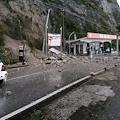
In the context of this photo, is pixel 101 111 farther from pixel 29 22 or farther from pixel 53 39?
pixel 29 22

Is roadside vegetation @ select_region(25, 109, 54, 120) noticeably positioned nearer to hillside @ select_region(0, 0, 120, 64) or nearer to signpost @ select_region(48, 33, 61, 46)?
hillside @ select_region(0, 0, 120, 64)

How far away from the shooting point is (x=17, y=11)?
812 inches

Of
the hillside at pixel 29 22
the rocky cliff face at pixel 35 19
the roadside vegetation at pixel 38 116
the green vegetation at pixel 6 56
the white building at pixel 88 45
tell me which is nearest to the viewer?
the roadside vegetation at pixel 38 116

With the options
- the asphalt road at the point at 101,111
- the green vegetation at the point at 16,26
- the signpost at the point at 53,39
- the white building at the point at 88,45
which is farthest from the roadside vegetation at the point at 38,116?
the white building at the point at 88,45

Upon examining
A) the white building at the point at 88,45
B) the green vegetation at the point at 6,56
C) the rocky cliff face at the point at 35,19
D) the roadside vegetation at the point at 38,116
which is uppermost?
the rocky cliff face at the point at 35,19

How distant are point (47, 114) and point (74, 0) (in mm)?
54904

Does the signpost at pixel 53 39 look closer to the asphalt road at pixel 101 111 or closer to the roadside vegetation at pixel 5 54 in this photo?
the roadside vegetation at pixel 5 54

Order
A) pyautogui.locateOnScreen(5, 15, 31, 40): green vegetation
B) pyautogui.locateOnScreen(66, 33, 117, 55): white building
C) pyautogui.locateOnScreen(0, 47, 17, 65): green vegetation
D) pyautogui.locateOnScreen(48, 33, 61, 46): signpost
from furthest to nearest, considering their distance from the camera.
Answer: pyautogui.locateOnScreen(66, 33, 117, 55): white building
pyautogui.locateOnScreen(48, 33, 61, 46): signpost
pyautogui.locateOnScreen(5, 15, 31, 40): green vegetation
pyautogui.locateOnScreen(0, 47, 17, 65): green vegetation

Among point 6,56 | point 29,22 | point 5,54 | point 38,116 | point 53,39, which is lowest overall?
point 38,116

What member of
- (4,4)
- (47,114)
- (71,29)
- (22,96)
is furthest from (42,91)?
(71,29)

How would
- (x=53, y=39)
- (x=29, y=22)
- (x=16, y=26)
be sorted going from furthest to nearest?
(x=53, y=39), (x=29, y=22), (x=16, y=26)

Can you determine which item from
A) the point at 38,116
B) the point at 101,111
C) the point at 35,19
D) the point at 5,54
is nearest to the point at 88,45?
the point at 35,19

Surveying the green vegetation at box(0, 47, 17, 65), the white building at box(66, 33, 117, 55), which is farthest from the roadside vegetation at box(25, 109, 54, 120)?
the white building at box(66, 33, 117, 55)

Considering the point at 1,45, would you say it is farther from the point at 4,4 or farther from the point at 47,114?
the point at 47,114
